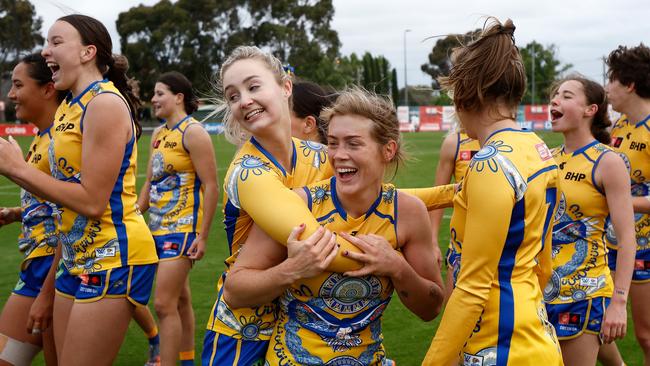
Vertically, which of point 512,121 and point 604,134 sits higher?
point 512,121

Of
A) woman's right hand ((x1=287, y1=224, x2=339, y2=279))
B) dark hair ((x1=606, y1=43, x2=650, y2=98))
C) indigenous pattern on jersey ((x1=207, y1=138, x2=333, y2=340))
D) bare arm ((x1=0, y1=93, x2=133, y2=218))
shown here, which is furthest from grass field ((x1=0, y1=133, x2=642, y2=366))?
dark hair ((x1=606, y1=43, x2=650, y2=98))

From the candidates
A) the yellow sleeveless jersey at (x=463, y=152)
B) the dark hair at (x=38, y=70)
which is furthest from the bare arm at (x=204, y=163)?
the yellow sleeveless jersey at (x=463, y=152)

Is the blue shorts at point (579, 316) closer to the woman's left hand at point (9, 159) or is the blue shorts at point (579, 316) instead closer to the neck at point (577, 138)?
the neck at point (577, 138)

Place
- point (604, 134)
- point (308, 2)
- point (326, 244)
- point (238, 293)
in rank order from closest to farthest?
point (326, 244), point (238, 293), point (604, 134), point (308, 2)

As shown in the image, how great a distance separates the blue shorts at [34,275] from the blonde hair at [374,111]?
2.36 m

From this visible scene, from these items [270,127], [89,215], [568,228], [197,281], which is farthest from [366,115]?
[197,281]

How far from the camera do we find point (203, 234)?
548 centimetres

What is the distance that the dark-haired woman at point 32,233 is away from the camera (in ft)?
13.1

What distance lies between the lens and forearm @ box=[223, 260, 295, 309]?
7.96ft

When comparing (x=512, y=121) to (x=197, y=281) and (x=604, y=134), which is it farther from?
(x=197, y=281)

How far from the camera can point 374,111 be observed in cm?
260

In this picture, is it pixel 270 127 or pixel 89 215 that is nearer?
pixel 270 127

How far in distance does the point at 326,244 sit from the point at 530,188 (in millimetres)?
753

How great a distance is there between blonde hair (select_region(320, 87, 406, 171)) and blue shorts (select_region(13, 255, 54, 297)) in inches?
92.8
